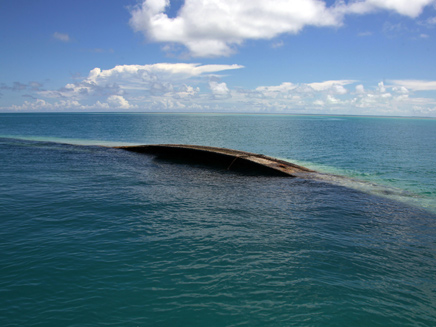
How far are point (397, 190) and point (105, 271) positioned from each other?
677 inches

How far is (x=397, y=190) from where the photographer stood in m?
18.1

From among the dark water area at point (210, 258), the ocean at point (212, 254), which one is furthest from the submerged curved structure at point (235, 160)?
the dark water area at point (210, 258)

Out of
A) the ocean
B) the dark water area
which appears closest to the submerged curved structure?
the ocean

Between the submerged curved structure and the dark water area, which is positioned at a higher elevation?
the submerged curved structure

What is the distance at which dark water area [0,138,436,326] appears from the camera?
6309mm

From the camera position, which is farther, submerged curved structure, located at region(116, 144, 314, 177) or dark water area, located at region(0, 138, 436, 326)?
submerged curved structure, located at region(116, 144, 314, 177)

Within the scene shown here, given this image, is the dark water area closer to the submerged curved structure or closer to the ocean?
the ocean

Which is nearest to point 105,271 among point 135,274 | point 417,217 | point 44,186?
point 135,274

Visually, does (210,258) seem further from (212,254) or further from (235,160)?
(235,160)

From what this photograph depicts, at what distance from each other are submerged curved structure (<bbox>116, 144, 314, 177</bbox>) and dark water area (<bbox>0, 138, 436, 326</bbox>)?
489 cm

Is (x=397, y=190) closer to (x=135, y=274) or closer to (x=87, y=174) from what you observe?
(x=135, y=274)

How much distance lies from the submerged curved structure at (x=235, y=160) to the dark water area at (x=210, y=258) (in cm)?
489

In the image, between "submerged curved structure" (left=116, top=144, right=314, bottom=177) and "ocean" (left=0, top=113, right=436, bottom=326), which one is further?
"submerged curved structure" (left=116, top=144, right=314, bottom=177)

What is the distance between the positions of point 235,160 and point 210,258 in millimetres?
14258
